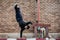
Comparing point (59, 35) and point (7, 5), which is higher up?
point (7, 5)

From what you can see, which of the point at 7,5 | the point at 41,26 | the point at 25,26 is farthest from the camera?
the point at 7,5

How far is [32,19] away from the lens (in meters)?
6.14

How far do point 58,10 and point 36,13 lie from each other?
652 mm

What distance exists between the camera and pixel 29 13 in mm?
6164

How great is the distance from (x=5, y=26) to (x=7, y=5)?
0.60 m

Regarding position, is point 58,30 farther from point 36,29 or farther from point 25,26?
point 25,26

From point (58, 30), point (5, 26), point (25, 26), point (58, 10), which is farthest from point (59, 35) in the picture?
point (25, 26)

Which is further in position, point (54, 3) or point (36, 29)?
point (54, 3)

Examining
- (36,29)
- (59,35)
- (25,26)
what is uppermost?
(25,26)

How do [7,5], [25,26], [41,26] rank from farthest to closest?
[7,5] → [41,26] → [25,26]

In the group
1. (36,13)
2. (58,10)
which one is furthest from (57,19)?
(36,13)

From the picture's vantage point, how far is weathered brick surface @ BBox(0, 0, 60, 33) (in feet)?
20.1

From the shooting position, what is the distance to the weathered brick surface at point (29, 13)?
6.12m

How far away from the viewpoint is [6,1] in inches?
241
